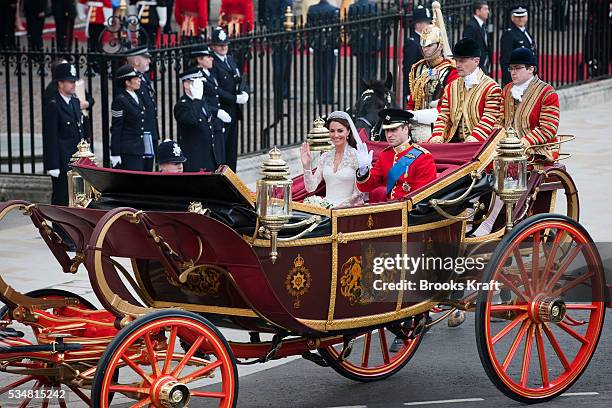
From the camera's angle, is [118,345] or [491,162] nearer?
[118,345]

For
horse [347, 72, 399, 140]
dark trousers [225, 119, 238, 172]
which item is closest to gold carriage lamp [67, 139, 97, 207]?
horse [347, 72, 399, 140]

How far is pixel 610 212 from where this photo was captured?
13117 mm

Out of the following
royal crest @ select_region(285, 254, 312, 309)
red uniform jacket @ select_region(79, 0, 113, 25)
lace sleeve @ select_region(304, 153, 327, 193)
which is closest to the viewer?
royal crest @ select_region(285, 254, 312, 309)

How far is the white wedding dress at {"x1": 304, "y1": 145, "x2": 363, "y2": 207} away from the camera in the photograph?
26.3 ft

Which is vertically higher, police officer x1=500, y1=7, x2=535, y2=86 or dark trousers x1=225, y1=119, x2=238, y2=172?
police officer x1=500, y1=7, x2=535, y2=86

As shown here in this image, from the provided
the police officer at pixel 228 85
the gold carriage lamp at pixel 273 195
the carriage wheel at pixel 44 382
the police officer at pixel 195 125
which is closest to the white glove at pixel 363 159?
the gold carriage lamp at pixel 273 195

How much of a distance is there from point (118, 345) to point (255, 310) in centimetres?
86

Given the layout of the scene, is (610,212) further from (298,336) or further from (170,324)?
(170,324)

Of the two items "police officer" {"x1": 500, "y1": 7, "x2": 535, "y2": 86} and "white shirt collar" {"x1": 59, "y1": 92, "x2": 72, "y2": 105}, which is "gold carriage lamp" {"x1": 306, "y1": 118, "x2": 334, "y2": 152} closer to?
"white shirt collar" {"x1": 59, "y1": 92, "x2": 72, "y2": 105}

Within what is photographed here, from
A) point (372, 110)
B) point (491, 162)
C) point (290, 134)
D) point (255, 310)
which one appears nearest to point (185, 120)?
point (372, 110)

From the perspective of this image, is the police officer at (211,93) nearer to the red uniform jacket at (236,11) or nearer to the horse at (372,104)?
the horse at (372,104)

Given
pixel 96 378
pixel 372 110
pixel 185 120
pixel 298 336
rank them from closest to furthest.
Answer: pixel 96 378, pixel 298 336, pixel 372 110, pixel 185 120

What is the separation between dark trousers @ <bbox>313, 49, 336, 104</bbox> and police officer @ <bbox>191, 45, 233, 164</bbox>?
6.45 feet

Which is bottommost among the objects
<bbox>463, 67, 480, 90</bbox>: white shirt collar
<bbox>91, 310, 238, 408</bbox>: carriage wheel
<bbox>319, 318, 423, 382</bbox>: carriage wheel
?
<bbox>319, 318, 423, 382</bbox>: carriage wheel
